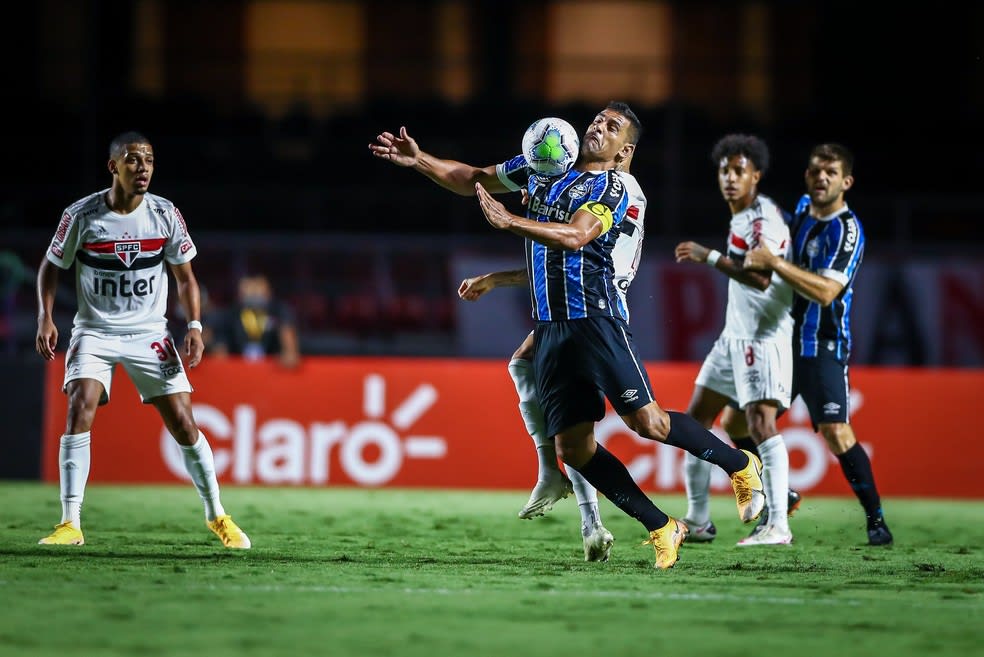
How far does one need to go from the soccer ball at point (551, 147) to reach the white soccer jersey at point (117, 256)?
82.3 inches

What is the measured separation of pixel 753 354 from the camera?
27.4 feet

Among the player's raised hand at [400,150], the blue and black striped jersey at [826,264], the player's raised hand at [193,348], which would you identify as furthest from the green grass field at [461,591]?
the player's raised hand at [400,150]

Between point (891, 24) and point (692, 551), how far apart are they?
698 inches

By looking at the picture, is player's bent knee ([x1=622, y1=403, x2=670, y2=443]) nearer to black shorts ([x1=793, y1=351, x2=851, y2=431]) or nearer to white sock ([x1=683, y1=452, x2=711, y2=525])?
white sock ([x1=683, y1=452, x2=711, y2=525])

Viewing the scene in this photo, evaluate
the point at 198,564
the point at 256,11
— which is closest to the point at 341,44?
the point at 256,11

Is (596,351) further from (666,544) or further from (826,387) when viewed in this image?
(826,387)

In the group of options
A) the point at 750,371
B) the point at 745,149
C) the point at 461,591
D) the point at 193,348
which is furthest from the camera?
the point at 750,371

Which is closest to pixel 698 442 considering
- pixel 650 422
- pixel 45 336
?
pixel 650 422

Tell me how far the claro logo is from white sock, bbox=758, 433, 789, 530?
190 inches

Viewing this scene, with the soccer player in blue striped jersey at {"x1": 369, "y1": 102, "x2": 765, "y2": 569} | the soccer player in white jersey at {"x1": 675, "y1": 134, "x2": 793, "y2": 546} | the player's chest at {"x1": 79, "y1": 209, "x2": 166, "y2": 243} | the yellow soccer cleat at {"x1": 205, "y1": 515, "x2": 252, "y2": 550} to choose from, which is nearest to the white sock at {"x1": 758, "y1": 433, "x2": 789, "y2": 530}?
the soccer player in white jersey at {"x1": 675, "y1": 134, "x2": 793, "y2": 546}

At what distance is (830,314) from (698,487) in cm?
132

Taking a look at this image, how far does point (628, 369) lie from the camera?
264 inches

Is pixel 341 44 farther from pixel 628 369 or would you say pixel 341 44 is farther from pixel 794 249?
pixel 628 369

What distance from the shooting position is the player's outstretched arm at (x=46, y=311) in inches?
300
